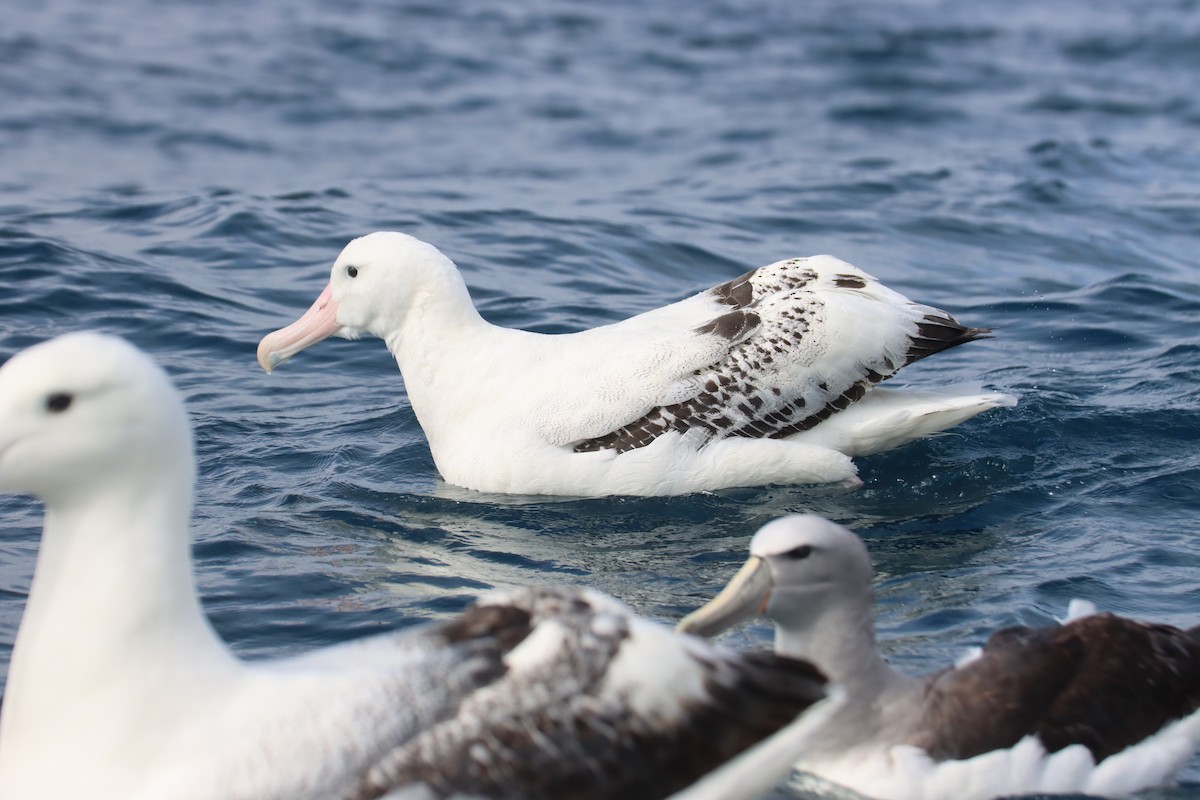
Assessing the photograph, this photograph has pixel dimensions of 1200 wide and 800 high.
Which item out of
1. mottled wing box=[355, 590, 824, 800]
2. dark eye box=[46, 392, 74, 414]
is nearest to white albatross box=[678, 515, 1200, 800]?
mottled wing box=[355, 590, 824, 800]

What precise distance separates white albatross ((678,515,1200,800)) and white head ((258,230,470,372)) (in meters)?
3.70

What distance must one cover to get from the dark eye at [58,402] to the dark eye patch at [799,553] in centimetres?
237

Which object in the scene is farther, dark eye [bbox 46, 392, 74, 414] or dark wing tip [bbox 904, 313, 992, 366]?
dark wing tip [bbox 904, 313, 992, 366]

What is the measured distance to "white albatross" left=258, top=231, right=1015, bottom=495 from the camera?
8156 millimetres

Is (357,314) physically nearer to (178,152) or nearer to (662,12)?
(178,152)

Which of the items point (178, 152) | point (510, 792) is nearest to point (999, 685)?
point (510, 792)

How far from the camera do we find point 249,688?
160 inches

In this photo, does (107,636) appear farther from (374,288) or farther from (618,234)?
(618,234)

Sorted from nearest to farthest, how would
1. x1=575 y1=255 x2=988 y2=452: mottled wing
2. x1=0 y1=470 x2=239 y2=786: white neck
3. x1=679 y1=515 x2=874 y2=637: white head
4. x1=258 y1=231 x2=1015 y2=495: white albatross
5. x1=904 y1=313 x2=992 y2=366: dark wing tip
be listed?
x1=0 y1=470 x2=239 y2=786: white neck < x1=679 y1=515 x2=874 y2=637: white head < x1=258 y1=231 x2=1015 y2=495: white albatross < x1=575 y1=255 x2=988 y2=452: mottled wing < x1=904 y1=313 x2=992 y2=366: dark wing tip

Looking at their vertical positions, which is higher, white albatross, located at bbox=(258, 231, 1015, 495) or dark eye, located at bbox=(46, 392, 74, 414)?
dark eye, located at bbox=(46, 392, 74, 414)

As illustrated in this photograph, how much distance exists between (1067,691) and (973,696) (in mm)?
338

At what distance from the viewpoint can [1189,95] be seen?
20547 mm

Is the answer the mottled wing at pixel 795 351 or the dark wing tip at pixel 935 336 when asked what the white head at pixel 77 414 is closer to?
the mottled wing at pixel 795 351

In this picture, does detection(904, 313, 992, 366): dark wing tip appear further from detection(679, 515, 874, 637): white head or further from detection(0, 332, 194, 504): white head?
detection(0, 332, 194, 504): white head
